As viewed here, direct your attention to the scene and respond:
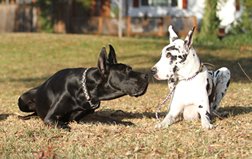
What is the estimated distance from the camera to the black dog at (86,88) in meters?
5.07

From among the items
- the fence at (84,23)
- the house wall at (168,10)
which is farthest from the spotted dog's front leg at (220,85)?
the house wall at (168,10)

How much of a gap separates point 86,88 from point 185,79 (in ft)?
5.09

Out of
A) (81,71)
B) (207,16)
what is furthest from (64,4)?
(81,71)

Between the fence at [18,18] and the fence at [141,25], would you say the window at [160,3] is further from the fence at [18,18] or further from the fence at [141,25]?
the fence at [18,18]

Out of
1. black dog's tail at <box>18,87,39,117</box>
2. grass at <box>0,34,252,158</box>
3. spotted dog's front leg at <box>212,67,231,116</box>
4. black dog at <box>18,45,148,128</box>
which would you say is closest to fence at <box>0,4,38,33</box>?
grass at <box>0,34,252,158</box>

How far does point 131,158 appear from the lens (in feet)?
13.0

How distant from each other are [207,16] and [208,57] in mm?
4993

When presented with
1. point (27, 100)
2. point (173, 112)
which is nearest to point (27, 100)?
point (27, 100)

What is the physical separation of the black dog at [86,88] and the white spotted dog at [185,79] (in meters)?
0.42

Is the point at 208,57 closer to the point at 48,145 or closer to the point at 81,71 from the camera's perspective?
the point at 81,71

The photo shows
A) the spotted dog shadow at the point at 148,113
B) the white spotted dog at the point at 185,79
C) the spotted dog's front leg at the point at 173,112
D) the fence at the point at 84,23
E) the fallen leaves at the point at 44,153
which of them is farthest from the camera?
the fence at the point at 84,23

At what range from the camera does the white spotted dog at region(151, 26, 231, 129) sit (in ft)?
16.6

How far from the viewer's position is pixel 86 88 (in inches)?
202

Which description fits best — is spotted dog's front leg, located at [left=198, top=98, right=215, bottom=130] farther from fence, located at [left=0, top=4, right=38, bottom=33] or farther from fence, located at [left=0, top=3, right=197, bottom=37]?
fence, located at [left=0, top=4, right=38, bottom=33]
